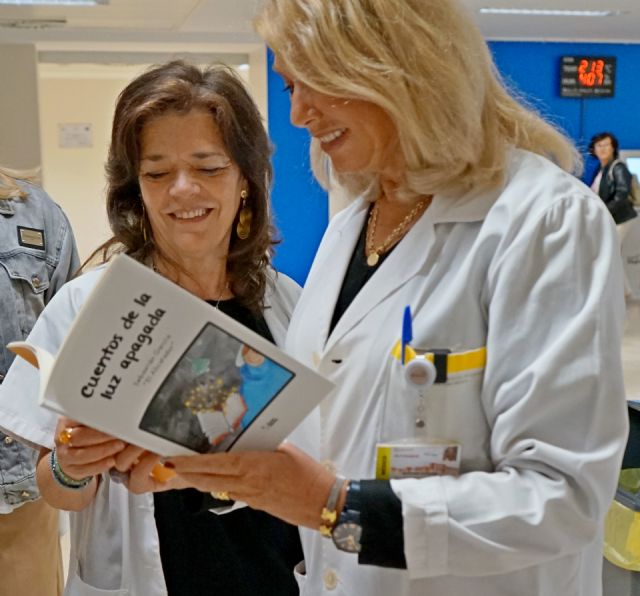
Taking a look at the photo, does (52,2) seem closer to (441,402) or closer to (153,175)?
(153,175)

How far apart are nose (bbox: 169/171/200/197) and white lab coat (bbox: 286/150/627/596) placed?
2.24 ft

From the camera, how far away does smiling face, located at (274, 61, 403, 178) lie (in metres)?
1.35

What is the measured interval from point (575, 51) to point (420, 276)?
9.16 metres

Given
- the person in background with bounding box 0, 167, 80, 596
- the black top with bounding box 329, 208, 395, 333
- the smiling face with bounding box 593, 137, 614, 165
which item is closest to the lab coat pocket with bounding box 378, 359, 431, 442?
the black top with bounding box 329, 208, 395, 333

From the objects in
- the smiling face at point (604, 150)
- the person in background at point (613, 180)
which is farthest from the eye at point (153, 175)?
the smiling face at point (604, 150)

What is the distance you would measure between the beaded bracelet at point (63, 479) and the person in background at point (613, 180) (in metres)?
8.53

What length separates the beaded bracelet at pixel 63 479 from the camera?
166cm

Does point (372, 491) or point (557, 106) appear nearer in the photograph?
point (372, 491)

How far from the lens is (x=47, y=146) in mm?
9758

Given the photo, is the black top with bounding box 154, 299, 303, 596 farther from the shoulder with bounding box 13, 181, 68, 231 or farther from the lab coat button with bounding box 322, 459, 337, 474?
the shoulder with bounding box 13, 181, 68, 231

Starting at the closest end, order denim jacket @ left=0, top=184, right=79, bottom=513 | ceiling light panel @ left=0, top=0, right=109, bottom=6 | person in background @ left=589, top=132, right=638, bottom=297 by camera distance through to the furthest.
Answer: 1. denim jacket @ left=0, top=184, right=79, bottom=513
2. ceiling light panel @ left=0, top=0, right=109, bottom=6
3. person in background @ left=589, top=132, right=638, bottom=297

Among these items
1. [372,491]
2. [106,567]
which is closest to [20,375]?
[106,567]

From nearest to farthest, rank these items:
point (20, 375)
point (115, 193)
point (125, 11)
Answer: point (20, 375) → point (115, 193) → point (125, 11)

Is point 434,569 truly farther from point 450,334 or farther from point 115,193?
point 115,193
